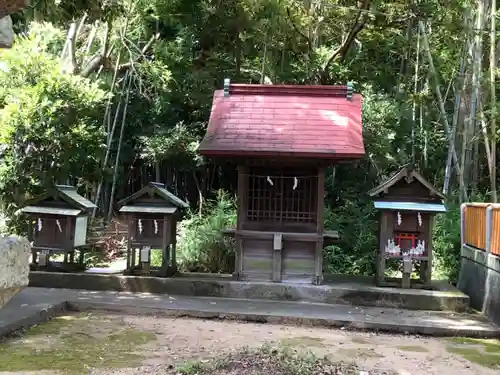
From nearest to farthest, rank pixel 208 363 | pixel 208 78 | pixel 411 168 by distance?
pixel 208 363, pixel 411 168, pixel 208 78

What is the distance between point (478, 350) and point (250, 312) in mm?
2657

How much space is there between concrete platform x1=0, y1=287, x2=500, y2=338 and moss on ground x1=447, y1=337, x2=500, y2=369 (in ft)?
0.62

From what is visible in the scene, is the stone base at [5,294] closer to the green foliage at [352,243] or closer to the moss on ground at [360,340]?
the moss on ground at [360,340]

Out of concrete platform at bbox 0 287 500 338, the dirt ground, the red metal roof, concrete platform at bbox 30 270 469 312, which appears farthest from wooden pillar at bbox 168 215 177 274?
the dirt ground

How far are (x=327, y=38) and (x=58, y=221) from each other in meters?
7.57

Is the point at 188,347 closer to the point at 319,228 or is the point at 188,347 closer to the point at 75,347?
the point at 75,347

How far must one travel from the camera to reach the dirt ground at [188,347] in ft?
14.7

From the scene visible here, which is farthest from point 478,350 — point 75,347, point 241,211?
point 75,347

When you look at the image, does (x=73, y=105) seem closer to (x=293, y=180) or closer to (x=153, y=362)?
(x=293, y=180)

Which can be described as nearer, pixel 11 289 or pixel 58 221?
pixel 11 289

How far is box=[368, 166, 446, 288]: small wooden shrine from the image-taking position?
739cm

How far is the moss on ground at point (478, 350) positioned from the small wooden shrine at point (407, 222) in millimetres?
1632

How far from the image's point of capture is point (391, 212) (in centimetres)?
746

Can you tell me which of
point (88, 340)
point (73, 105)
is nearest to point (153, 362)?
point (88, 340)
